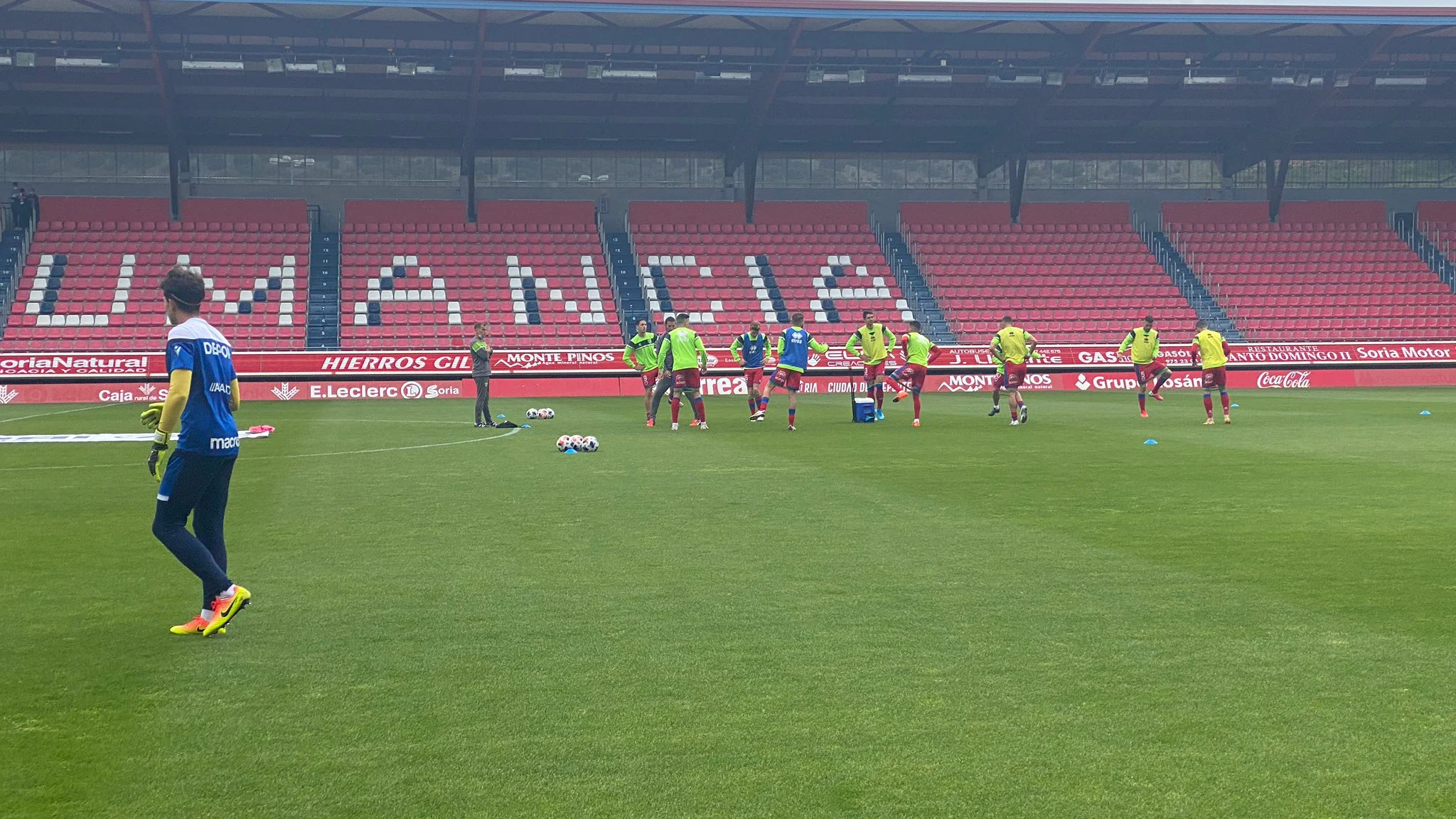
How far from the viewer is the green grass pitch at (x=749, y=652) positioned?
4578 mm

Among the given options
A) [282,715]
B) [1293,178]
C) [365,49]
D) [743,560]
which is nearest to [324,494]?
[743,560]

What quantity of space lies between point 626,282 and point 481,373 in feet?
73.3

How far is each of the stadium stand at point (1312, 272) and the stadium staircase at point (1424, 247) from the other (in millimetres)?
425

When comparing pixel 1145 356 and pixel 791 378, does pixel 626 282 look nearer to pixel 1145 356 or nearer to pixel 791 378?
pixel 791 378

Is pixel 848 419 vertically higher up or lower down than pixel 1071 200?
lower down

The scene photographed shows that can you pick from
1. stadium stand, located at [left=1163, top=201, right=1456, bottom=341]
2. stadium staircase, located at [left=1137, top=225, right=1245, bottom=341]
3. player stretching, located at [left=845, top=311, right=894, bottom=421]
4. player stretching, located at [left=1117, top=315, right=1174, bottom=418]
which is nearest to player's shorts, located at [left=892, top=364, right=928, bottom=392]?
player stretching, located at [left=845, top=311, right=894, bottom=421]

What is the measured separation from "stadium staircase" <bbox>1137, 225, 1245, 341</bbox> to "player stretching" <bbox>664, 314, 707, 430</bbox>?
2692 cm

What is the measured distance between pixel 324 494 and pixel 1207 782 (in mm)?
10234

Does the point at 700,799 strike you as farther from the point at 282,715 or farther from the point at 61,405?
the point at 61,405

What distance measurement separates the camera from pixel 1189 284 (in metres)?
48.2

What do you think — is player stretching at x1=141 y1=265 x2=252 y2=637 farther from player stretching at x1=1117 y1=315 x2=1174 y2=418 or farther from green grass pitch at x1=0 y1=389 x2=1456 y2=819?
player stretching at x1=1117 y1=315 x2=1174 y2=418

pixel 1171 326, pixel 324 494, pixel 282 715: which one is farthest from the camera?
pixel 1171 326

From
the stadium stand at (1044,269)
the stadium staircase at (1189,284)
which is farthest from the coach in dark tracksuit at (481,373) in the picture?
the stadium staircase at (1189,284)

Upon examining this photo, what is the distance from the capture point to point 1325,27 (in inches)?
1650
